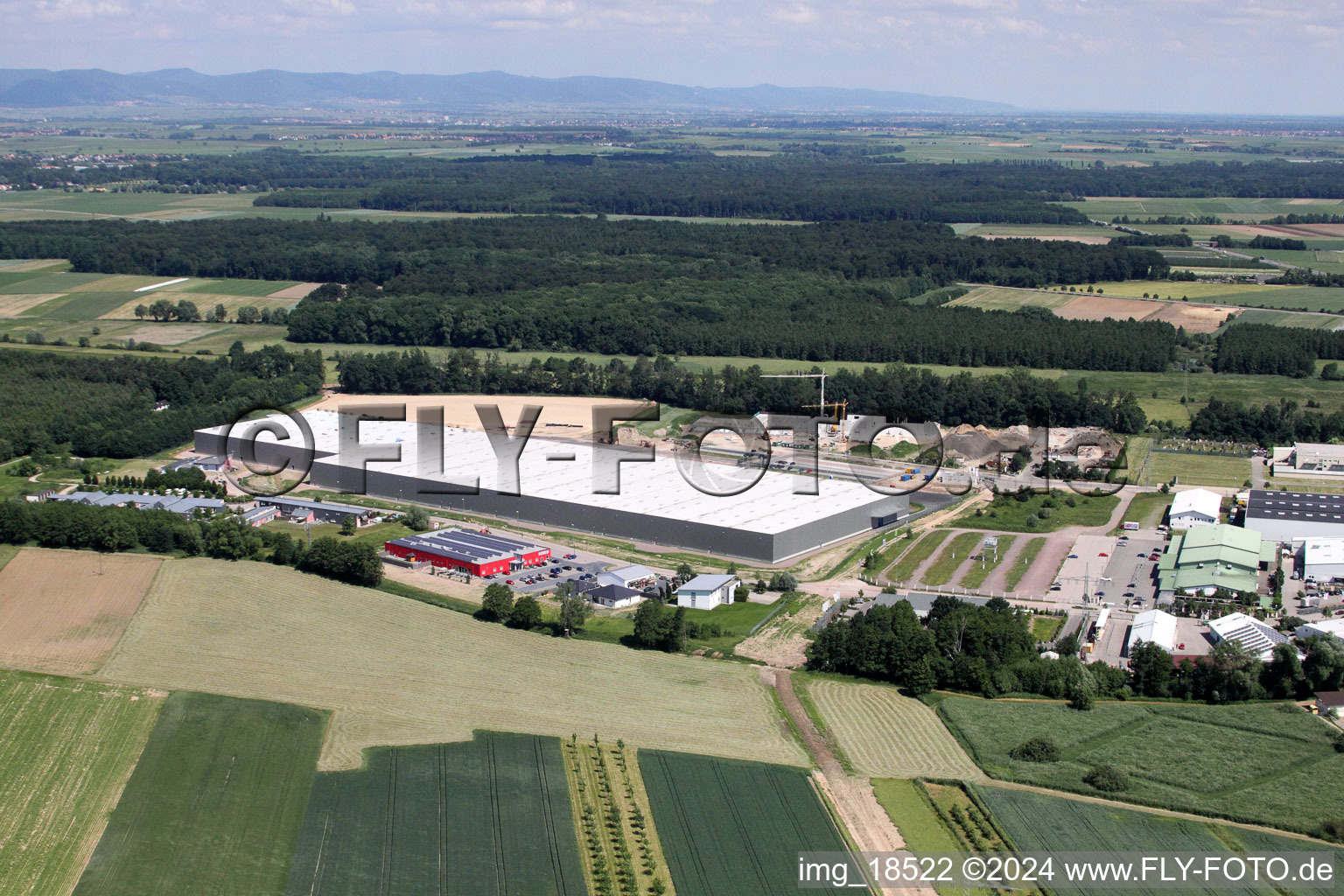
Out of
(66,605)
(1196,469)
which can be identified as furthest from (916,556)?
(66,605)

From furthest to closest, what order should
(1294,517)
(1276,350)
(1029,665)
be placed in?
(1276,350), (1294,517), (1029,665)

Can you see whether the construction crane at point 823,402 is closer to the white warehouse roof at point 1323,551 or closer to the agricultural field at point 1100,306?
the white warehouse roof at point 1323,551

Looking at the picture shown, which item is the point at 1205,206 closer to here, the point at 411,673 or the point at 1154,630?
the point at 1154,630

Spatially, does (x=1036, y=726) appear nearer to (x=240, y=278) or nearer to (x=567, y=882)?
Answer: (x=567, y=882)

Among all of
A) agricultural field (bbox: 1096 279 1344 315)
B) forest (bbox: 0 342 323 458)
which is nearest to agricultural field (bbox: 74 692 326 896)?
forest (bbox: 0 342 323 458)

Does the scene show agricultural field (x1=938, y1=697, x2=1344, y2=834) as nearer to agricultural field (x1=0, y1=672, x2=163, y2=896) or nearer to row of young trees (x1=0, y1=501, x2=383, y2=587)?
agricultural field (x1=0, y1=672, x2=163, y2=896)

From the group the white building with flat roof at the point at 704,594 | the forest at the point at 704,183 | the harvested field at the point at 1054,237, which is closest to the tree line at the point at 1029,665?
the white building with flat roof at the point at 704,594
